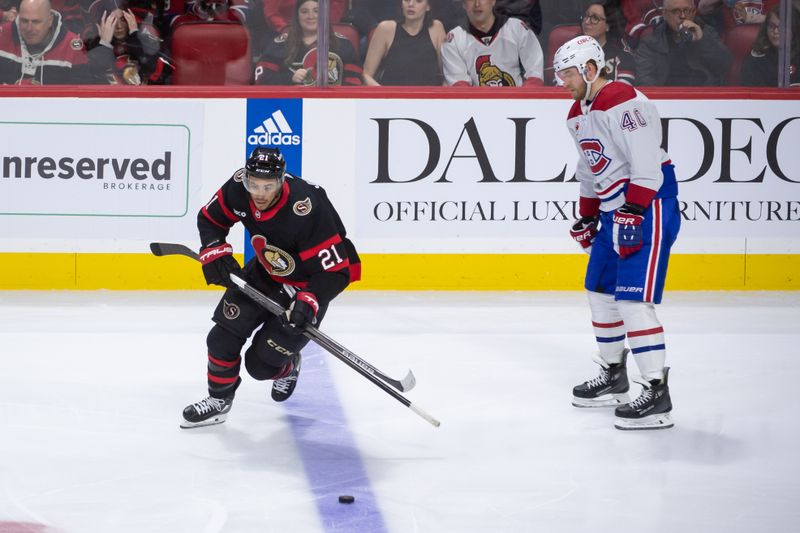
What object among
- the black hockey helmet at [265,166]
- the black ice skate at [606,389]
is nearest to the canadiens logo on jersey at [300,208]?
the black hockey helmet at [265,166]

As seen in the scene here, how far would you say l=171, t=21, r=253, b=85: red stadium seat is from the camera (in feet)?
18.7

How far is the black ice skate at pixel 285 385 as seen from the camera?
138 inches

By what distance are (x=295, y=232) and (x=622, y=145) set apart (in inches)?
39.2

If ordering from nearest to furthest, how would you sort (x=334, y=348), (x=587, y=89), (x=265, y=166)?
→ 1. (x=265, y=166)
2. (x=334, y=348)
3. (x=587, y=89)

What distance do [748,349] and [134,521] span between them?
2.87 m

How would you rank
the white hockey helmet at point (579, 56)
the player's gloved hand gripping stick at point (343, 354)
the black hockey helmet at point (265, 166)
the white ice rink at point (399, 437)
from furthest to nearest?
the white hockey helmet at point (579, 56) → the player's gloved hand gripping stick at point (343, 354) → the black hockey helmet at point (265, 166) → the white ice rink at point (399, 437)

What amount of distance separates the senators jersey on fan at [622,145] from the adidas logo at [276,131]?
252cm

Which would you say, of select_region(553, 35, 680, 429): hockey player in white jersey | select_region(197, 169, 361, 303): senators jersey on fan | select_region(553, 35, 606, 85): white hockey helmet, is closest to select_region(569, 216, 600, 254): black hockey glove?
select_region(553, 35, 680, 429): hockey player in white jersey

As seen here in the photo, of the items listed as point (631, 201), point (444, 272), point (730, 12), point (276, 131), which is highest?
point (730, 12)

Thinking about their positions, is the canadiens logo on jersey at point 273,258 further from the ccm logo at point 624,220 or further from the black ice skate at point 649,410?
the black ice skate at point 649,410

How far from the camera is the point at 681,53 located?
5.71 m

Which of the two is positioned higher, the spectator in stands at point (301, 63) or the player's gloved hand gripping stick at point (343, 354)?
the spectator in stands at point (301, 63)

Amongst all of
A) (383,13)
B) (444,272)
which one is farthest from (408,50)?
(444,272)

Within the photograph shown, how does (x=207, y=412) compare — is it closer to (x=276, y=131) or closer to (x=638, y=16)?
(x=276, y=131)
